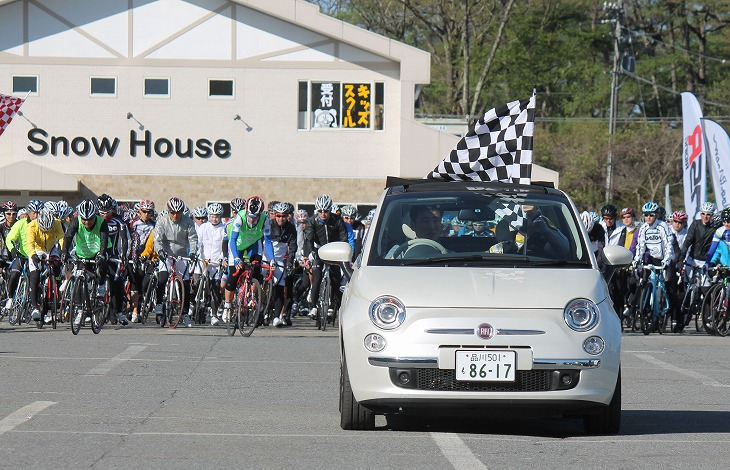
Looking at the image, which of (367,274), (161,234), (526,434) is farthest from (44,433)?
(161,234)

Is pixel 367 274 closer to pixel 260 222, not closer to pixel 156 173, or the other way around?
pixel 260 222

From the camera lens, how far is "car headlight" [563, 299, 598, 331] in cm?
889

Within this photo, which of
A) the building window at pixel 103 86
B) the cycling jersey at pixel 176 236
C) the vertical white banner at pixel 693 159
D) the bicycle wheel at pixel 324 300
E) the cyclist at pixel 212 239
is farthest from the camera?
the building window at pixel 103 86

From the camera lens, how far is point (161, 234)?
2089 centimetres

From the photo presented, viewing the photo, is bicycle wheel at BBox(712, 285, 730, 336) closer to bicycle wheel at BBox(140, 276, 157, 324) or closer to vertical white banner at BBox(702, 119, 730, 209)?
vertical white banner at BBox(702, 119, 730, 209)

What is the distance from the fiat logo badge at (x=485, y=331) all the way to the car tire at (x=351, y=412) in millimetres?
966

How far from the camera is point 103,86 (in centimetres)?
4103

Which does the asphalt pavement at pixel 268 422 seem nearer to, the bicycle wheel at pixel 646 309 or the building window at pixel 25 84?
the bicycle wheel at pixel 646 309

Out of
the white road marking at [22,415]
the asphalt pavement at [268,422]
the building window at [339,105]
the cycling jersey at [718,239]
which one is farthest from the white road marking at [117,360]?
the building window at [339,105]

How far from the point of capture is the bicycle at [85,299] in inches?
742

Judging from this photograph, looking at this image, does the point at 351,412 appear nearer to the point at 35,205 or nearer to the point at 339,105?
the point at 35,205

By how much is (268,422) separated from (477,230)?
2.02m

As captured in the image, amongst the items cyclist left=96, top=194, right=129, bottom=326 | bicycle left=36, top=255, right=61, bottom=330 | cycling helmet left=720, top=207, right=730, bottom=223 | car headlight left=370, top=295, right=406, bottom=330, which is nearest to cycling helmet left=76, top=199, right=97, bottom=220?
cyclist left=96, top=194, right=129, bottom=326

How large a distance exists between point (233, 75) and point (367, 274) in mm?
32206
